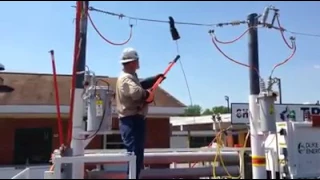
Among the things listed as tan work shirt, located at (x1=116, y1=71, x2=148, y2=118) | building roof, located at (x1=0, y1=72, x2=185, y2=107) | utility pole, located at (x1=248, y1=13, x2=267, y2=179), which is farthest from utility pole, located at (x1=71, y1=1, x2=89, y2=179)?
building roof, located at (x1=0, y1=72, x2=185, y2=107)

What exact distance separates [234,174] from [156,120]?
13188 mm

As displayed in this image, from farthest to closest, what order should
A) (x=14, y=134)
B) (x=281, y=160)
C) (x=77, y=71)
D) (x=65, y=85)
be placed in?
1. (x=65, y=85)
2. (x=14, y=134)
3. (x=281, y=160)
4. (x=77, y=71)

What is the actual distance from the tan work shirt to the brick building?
1078cm

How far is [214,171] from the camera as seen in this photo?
227 inches

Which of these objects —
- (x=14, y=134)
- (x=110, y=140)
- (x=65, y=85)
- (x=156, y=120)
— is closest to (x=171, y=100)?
(x=156, y=120)

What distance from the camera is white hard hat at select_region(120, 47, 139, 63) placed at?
502 centimetres

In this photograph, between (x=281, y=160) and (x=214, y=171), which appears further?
(x=214, y=171)

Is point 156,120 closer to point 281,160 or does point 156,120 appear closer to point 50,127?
point 50,127

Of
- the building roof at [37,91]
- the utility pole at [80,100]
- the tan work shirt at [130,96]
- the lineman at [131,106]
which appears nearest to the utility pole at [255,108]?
A: the lineman at [131,106]

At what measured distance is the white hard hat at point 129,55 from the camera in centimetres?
502

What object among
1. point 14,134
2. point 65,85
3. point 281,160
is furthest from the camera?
point 65,85

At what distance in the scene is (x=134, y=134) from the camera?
4984 mm

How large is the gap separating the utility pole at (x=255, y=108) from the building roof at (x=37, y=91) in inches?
412

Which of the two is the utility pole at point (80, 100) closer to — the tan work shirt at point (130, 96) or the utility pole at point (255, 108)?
the tan work shirt at point (130, 96)
